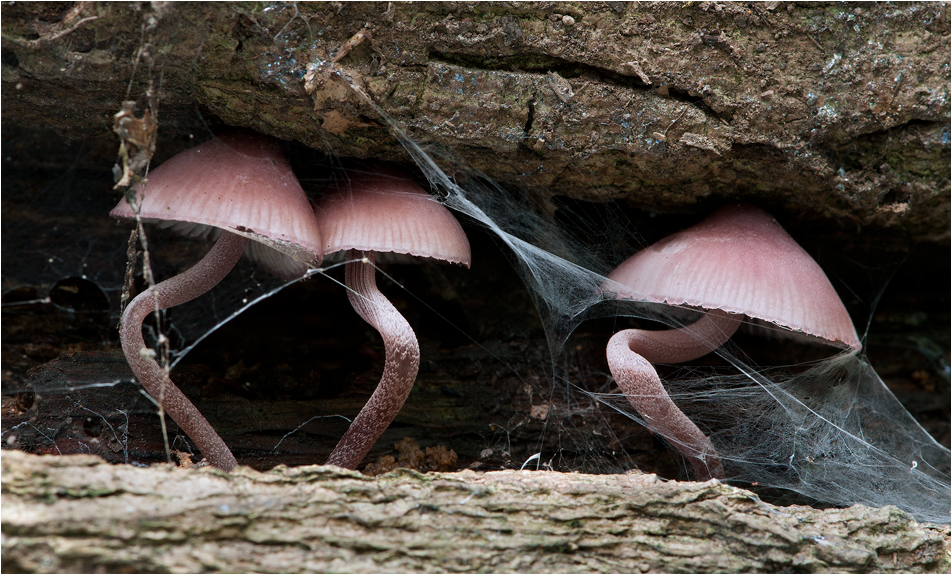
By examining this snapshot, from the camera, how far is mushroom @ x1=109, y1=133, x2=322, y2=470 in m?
1.96

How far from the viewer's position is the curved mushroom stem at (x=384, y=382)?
2.14 meters

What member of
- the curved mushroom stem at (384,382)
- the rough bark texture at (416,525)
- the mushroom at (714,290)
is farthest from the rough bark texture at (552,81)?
the rough bark texture at (416,525)

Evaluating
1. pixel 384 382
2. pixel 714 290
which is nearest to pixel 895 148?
pixel 714 290

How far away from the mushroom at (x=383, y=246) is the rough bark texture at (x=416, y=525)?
50cm

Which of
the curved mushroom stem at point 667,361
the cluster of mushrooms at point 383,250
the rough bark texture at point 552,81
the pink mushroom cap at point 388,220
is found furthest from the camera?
the curved mushroom stem at point 667,361

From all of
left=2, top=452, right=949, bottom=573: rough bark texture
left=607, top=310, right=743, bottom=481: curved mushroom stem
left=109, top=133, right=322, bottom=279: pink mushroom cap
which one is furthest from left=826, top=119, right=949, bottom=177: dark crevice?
left=109, top=133, right=322, bottom=279: pink mushroom cap

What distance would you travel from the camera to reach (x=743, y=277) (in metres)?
2.23

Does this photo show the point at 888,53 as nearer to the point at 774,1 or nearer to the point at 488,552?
the point at 774,1

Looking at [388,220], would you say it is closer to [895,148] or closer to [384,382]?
Answer: [384,382]

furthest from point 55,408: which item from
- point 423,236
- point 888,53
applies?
point 888,53

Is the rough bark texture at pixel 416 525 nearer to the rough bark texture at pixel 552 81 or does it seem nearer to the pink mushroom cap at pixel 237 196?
A: the pink mushroom cap at pixel 237 196

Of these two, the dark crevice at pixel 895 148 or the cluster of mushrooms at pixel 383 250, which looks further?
the dark crevice at pixel 895 148

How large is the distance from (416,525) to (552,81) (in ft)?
4.87

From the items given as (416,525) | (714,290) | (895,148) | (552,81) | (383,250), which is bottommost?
(416,525)
